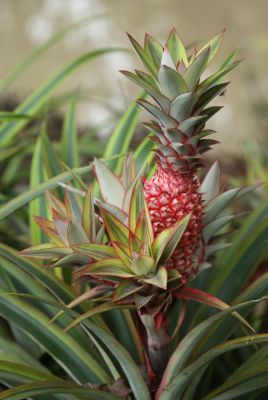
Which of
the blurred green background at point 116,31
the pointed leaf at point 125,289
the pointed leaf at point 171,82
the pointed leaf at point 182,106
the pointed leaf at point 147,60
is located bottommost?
the pointed leaf at point 125,289

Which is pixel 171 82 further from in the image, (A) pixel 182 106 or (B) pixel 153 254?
(B) pixel 153 254

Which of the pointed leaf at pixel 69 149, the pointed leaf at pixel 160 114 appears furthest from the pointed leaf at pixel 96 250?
the pointed leaf at pixel 69 149

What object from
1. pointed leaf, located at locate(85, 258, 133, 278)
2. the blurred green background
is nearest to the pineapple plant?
pointed leaf, located at locate(85, 258, 133, 278)

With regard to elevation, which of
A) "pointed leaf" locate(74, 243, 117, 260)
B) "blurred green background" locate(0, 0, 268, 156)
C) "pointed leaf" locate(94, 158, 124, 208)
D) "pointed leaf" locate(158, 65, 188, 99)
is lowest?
"pointed leaf" locate(74, 243, 117, 260)

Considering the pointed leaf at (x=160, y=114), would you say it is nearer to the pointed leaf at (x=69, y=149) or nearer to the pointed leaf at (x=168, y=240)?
the pointed leaf at (x=168, y=240)

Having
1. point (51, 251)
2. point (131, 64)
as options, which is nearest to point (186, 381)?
point (51, 251)

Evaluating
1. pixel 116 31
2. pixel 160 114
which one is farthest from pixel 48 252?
pixel 116 31

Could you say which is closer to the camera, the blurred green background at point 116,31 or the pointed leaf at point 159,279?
the pointed leaf at point 159,279

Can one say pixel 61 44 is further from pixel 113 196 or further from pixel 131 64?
pixel 113 196

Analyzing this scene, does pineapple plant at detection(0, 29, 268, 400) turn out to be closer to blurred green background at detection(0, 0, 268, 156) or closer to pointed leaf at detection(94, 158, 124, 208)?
pointed leaf at detection(94, 158, 124, 208)
